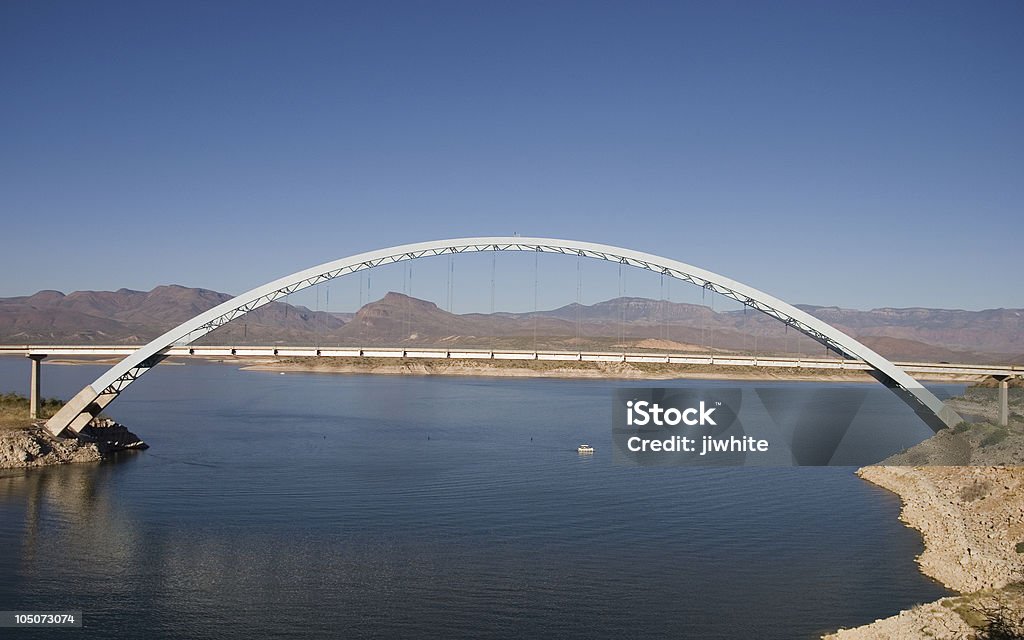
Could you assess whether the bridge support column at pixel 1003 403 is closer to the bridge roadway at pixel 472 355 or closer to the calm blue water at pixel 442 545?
the bridge roadway at pixel 472 355

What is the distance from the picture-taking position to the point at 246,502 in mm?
28062

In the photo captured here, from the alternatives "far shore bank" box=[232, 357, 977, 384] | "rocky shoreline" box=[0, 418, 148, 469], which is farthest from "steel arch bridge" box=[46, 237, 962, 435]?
"far shore bank" box=[232, 357, 977, 384]

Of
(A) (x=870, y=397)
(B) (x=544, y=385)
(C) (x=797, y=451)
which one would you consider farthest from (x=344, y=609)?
(B) (x=544, y=385)

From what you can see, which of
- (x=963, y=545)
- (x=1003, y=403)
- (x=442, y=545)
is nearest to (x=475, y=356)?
(x=442, y=545)

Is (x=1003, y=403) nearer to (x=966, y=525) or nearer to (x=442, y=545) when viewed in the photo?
(x=966, y=525)

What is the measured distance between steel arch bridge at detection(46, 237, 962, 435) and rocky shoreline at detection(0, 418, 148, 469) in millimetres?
874

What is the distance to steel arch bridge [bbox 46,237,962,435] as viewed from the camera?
37562 mm

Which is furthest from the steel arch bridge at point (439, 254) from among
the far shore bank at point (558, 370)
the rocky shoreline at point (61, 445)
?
the far shore bank at point (558, 370)

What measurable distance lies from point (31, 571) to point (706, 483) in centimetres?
2272

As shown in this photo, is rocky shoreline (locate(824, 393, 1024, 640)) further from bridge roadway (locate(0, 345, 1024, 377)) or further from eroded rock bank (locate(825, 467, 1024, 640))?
bridge roadway (locate(0, 345, 1024, 377))

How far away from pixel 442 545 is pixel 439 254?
18.4m

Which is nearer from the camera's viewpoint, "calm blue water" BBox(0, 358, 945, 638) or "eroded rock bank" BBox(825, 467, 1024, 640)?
"eroded rock bank" BBox(825, 467, 1024, 640)

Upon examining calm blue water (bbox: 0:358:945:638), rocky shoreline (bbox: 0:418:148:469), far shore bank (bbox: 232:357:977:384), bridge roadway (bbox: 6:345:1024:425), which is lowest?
calm blue water (bbox: 0:358:945:638)

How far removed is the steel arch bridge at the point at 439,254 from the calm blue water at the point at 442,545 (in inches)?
142
